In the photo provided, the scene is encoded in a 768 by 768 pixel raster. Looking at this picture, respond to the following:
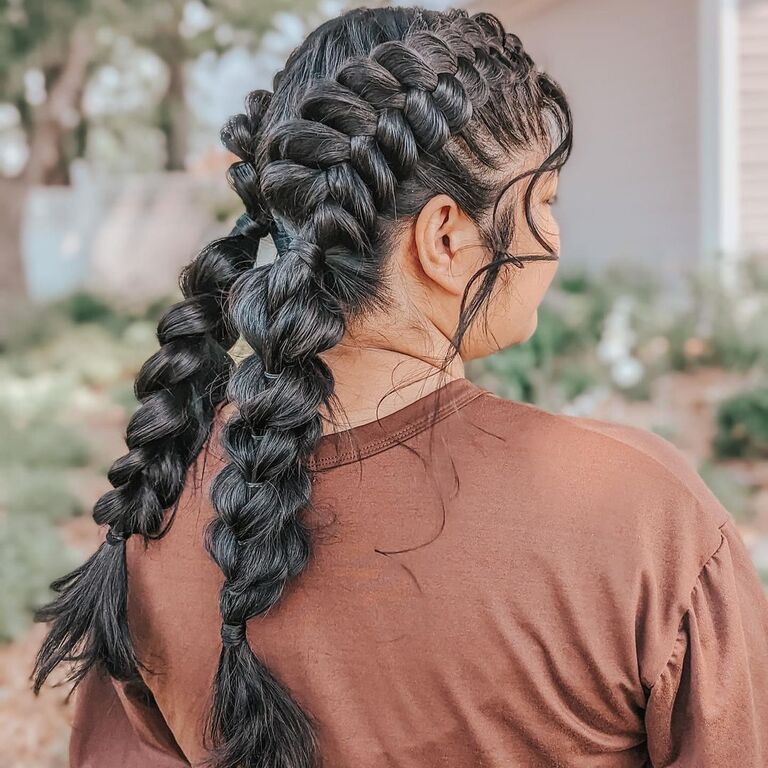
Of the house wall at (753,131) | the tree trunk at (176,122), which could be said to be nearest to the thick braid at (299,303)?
the house wall at (753,131)

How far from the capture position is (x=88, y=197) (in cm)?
1414

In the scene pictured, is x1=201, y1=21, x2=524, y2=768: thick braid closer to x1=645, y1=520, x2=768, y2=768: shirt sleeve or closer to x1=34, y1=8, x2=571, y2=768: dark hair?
x1=34, y1=8, x2=571, y2=768: dark hair

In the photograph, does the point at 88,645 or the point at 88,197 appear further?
the point at 88,197

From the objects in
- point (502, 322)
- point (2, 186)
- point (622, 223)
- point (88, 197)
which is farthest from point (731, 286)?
point (88, 197)

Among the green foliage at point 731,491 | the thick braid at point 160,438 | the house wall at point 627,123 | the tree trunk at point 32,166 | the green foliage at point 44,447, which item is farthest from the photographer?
the tree trunk at point 32,166

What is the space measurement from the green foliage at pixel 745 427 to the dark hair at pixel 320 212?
4316mm

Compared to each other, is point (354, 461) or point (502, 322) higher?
point (502, 322)

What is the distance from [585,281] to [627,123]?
1.42 m

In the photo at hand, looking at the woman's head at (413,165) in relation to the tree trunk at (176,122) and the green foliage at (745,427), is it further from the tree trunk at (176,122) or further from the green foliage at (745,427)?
the tree trunk at (176,122)

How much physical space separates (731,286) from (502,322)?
18.7 ft

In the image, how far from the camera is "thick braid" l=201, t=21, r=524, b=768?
0.96 metres

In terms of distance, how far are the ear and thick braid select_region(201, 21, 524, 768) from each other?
0.05 metres

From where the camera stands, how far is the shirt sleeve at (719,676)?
95cm

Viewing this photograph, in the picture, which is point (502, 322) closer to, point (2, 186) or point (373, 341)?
point (373, 341)
